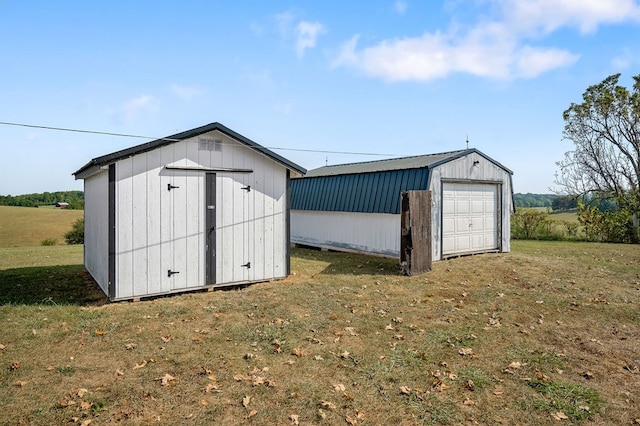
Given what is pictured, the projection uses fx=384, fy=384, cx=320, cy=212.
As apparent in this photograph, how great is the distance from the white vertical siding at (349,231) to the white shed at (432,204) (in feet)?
0.11

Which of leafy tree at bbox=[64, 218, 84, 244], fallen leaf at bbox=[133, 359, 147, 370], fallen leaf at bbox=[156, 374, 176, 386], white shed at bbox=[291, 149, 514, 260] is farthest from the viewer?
leafy tree at bbox=[64, 218, 84, 244]

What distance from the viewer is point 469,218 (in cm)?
1418

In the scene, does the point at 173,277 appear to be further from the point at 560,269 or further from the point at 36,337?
the point at 560,269

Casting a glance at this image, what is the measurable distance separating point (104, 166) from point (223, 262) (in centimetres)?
324

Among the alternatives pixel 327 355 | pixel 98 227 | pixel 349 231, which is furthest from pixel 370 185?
pixel 327 355

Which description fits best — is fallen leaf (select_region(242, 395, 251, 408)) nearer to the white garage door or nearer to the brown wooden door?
the brown wooden door

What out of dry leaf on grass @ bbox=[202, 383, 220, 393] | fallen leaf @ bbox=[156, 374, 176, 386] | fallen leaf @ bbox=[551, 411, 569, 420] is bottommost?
fallen leaf @ bbox=[551, 411, 569, 420]

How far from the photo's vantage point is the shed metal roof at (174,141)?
25.3 feet

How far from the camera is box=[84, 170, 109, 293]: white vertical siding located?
8.23 meters

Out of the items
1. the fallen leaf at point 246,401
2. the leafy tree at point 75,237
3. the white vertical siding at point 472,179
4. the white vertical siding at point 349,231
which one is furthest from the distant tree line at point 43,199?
the fallen leaf at point 246,401

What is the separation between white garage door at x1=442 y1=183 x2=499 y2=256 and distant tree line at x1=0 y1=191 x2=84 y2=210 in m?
48.4

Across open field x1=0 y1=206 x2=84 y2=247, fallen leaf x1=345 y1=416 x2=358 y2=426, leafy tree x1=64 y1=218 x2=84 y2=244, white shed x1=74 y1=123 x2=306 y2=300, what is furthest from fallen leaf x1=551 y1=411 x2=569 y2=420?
open field x1=0 y1=206 x2=84 y2=247

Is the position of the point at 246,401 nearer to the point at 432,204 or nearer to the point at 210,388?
the point at 210,388

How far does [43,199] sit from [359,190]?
6379cm
